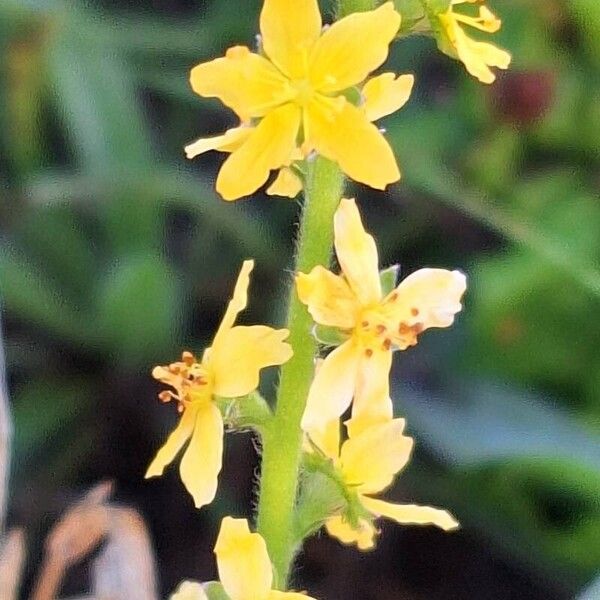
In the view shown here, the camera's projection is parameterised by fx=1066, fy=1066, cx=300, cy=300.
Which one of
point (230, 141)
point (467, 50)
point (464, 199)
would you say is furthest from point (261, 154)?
point (464, 199)

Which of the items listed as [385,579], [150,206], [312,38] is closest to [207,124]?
[150,206]

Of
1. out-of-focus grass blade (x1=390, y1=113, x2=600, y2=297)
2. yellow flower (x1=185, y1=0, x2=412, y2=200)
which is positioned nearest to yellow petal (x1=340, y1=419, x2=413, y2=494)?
yellow flower (x1=185, y1=0, x2=412, y2=200)

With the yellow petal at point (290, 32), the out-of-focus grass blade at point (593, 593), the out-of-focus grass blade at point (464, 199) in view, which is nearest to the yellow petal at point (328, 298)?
the yellow petal at point (290, 32)

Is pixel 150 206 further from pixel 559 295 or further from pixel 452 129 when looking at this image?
pixel 559 295

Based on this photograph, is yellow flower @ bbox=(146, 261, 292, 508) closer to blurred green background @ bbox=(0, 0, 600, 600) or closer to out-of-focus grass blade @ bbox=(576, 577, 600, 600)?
out-of-focus grass blade @ bbox=(576, 577, 600, 600)

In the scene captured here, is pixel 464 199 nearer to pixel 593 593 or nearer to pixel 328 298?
pixel 593 593

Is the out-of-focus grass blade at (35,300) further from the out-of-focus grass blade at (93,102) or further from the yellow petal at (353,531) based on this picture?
the yellow petal at (353,531)

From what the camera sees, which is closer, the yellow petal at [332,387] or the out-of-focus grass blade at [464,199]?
the yellow petal at [332,387]
